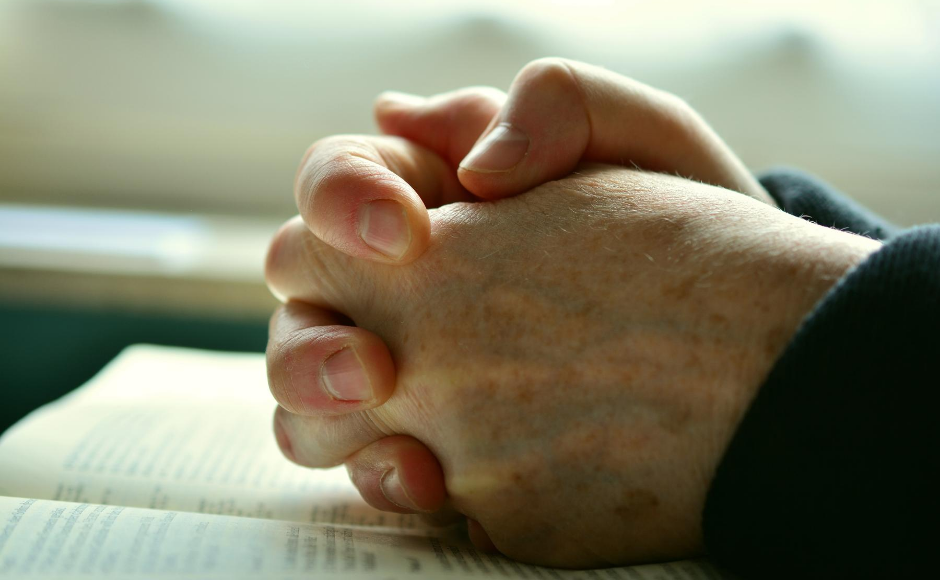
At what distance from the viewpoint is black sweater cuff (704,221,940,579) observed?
1.20 ft

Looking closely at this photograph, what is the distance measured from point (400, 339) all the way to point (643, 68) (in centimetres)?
113

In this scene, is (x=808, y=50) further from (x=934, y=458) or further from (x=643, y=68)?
(x=934, y=458)

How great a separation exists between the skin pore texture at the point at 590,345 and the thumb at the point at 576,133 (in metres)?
0.03

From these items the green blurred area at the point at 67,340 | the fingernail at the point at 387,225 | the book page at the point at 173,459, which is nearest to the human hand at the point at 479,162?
the fingernail at the point at 387,225

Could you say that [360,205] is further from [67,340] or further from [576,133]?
[67,340]

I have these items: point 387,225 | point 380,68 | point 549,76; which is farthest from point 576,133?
point 380,68

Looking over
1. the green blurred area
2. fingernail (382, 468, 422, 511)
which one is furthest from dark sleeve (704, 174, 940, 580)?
the green blurred area

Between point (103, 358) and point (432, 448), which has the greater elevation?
point (432, 448)

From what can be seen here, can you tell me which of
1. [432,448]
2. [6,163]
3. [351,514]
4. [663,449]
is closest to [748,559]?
[663,449]

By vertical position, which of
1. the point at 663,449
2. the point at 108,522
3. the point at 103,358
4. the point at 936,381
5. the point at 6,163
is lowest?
the point at 103,358

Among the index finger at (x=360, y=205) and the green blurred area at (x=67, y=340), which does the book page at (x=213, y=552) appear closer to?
the index finger at (x=360, y=205)

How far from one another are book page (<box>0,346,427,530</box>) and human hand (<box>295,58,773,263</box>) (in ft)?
0.82

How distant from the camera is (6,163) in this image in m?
1.59

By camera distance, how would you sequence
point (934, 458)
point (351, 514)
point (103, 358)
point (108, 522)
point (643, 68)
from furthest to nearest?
point (643, 68), point (103, 358), point (351, 514), point (108, 522), point (934, 458)
